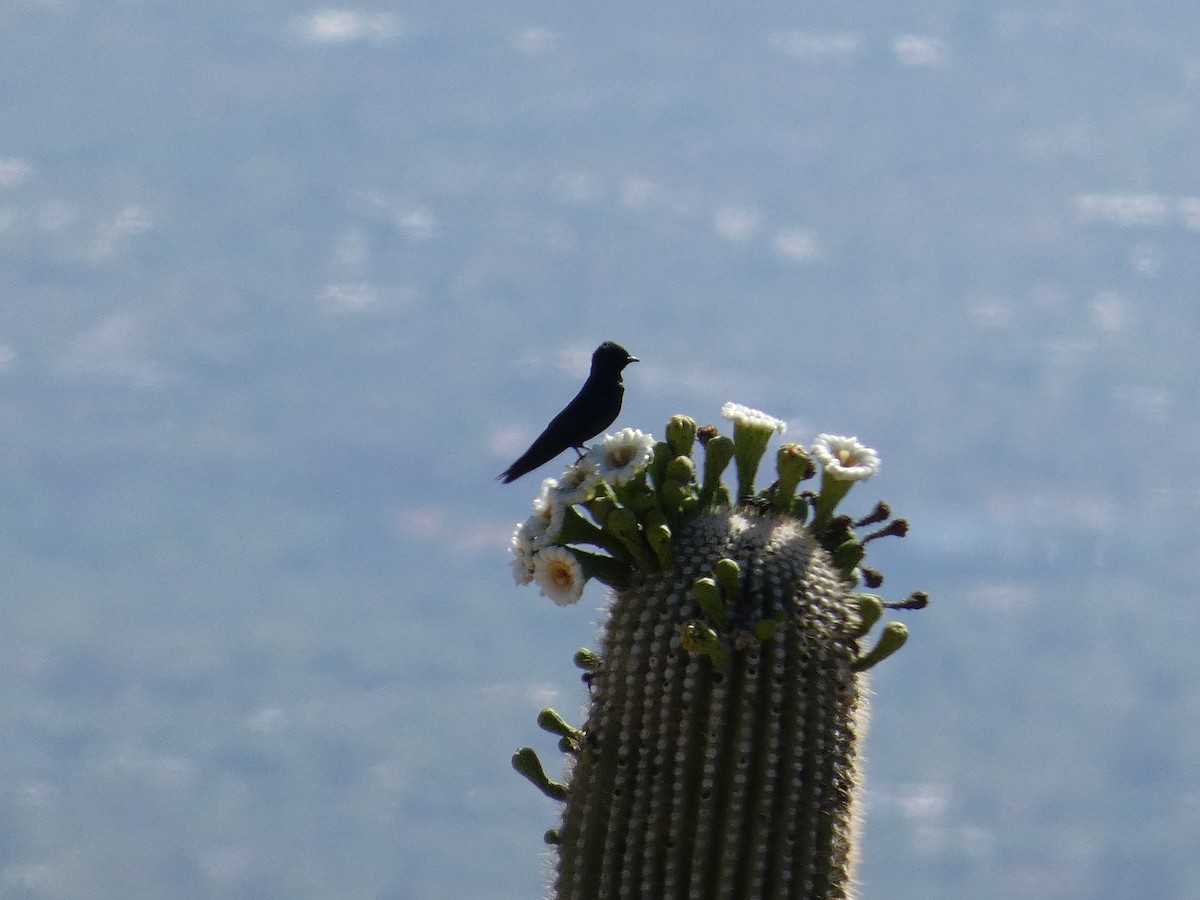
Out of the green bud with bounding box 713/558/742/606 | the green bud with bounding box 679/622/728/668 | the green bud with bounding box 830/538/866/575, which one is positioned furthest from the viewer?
the green bud with bounding box 830/538/866/575

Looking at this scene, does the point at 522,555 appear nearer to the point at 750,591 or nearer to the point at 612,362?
the point at 750,591

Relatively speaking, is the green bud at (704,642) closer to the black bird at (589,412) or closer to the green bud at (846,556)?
the green bud at (846,556)

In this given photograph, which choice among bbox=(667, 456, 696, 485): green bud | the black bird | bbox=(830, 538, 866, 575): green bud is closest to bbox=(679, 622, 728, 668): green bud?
bbox=(667, 456, 696, 485): green bud

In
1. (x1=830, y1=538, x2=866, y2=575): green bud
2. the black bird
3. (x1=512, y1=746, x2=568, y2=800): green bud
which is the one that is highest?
the black bird

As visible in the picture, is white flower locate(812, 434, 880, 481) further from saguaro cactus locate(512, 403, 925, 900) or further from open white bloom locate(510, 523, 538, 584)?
open white bloom locate(510, 523, 538, 584)

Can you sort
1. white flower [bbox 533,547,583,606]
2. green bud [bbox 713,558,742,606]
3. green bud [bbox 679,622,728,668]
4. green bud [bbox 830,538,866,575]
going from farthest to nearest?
green bud [bbox 830,538,866,575] → white flower [bbox 533,547,583,606] → green bud [bbox 713,558,742,606] → green bud [bbox 679,622,728,668]

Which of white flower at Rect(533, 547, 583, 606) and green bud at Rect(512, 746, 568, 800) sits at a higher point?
white flower at Rect(533, 547, 583, 606)

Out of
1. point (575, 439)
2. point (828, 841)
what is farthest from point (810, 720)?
point (575, 439)
